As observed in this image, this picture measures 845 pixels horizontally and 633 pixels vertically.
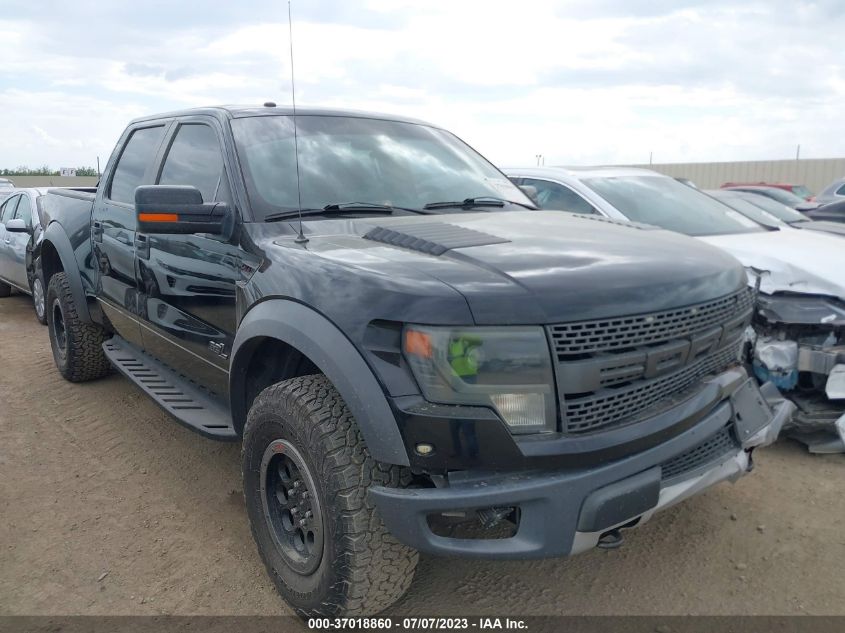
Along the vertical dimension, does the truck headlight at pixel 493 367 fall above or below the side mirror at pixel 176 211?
below

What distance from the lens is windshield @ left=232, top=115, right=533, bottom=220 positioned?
3.08m

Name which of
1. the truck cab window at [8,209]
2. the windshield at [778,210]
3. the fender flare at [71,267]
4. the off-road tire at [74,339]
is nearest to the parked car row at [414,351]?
the fender flare at [71,267]

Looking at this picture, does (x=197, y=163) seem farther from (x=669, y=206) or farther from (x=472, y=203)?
(x=669, y=206)

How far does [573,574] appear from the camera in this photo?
2.88 meters

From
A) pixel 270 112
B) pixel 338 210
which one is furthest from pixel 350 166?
pixel 270 112

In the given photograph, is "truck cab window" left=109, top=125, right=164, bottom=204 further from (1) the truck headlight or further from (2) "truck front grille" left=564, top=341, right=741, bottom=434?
(2) "truck front grille" left=564, top=341, right=741, bottom=434

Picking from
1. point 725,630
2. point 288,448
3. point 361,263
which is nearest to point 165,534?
point 288,448

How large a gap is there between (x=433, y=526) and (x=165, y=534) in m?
1.51

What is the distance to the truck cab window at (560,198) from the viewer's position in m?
5.34

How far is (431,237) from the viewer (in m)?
2.56

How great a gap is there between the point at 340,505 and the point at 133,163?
308 cm

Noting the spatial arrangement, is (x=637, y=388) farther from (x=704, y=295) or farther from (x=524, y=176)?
(x=524, y=176)

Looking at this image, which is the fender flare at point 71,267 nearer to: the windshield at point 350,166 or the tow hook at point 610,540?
the windshield at point 350,166

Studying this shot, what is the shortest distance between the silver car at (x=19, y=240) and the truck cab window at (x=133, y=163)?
3428mm
